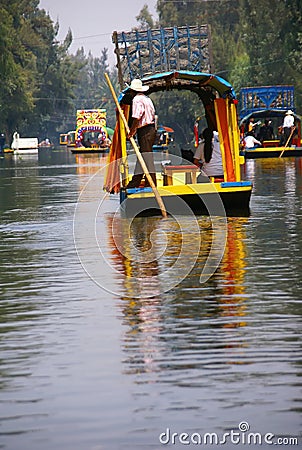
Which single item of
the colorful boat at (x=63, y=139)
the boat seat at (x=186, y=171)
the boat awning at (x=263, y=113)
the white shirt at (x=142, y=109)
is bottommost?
the colorful boat at (x=63, y=139)

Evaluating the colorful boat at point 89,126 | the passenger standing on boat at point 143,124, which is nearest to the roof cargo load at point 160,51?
the passenger standing on boat at point 143,124

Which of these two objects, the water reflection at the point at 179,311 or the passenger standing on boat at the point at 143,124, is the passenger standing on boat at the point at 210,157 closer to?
→ the passenger standing on boat at the point at 143,124

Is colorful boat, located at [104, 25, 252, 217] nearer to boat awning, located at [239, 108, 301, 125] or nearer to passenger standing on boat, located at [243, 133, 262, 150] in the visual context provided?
passenger standing on boat, located at [243, 133, 262, 150]

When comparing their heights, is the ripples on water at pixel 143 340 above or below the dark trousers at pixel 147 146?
below

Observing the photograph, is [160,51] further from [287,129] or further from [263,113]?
[263,113]

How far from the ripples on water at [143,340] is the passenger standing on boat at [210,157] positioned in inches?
155

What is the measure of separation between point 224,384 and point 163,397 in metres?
0.40

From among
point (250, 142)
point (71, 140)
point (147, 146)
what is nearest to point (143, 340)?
point (147, 146)

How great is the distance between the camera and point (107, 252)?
12.6m

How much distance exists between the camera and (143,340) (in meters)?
Answer: 7.52

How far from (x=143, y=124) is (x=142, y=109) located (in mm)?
243

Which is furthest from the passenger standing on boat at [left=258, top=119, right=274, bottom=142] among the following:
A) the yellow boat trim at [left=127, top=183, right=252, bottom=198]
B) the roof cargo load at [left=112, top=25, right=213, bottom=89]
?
the yellow boat trim at [left=127, top=183, right=252, bottom=198]

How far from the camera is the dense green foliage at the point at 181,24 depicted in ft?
201

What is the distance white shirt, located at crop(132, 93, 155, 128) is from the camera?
16781 mm
